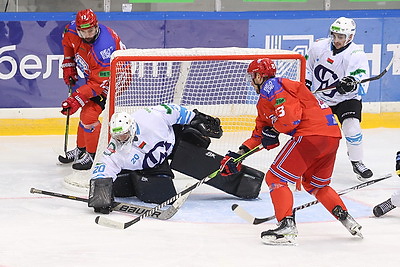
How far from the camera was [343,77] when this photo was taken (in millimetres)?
5930

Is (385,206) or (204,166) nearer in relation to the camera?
(385,206)

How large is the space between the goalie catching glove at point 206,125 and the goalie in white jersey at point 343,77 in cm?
94

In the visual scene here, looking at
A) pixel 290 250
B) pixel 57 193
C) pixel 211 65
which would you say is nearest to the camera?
pixel 290 250

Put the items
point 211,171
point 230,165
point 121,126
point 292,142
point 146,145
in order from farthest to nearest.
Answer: point 211,171
point 146,145
point 121,126
point 230,165
point 292,142

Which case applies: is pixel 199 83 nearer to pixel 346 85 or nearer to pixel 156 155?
pixel 346 85

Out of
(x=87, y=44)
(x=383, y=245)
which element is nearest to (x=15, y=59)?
(x=87, y=44)

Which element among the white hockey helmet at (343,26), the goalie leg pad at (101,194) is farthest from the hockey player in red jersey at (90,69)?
the white hockey helmet at (343,26)

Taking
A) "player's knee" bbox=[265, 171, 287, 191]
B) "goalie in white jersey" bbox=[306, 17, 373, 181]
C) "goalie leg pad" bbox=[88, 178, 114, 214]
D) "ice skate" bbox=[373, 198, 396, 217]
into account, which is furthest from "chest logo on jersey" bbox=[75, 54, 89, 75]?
"ice skate" bbox=[373, 198, 396, 217]

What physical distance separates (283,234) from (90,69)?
2131 mm

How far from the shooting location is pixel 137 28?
24.3 feet

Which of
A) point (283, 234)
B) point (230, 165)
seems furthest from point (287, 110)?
point (283, 234)

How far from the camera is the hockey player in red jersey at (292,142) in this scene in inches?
169

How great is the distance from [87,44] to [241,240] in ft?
6.59

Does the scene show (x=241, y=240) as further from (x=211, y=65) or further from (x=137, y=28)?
(x=137, y=28)
